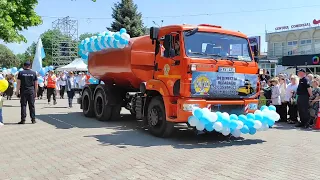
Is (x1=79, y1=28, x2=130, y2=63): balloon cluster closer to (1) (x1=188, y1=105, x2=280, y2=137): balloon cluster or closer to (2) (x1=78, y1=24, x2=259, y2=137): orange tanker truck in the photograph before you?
(2) (x1=78, y1=24, x2=259, y2=137): orange tanker truck

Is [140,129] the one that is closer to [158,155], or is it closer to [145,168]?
[158,155]

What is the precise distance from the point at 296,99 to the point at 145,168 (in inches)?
307

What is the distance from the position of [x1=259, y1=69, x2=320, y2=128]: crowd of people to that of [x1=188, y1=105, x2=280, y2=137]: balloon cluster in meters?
1.86

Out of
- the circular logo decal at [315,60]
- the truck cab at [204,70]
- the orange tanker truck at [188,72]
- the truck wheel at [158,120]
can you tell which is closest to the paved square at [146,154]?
the truck wheel at [158,120]

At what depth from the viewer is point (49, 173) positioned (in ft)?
19.6

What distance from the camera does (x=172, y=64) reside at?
886 cm

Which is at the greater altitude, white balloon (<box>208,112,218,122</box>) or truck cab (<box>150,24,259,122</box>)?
truck cab (<box>150,24,259,122</box>)

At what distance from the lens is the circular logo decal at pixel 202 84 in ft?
27.8

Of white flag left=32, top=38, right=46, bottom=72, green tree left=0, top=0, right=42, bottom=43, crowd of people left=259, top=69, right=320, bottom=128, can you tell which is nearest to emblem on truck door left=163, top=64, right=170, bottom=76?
crowd of people left=259, top=69, right=320, bottom=128

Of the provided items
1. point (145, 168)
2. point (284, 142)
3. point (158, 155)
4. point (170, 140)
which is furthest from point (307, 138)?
point (145, 168)

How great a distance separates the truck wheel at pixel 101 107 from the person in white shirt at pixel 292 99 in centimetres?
623

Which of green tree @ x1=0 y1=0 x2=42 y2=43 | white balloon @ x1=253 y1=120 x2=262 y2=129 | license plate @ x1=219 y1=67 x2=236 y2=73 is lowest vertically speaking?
white balloon @ x1=253 y1=120 x2=262 y2=129

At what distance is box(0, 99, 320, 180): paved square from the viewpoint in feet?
19.8

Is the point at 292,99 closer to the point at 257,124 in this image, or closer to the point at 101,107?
the point at 257,124
